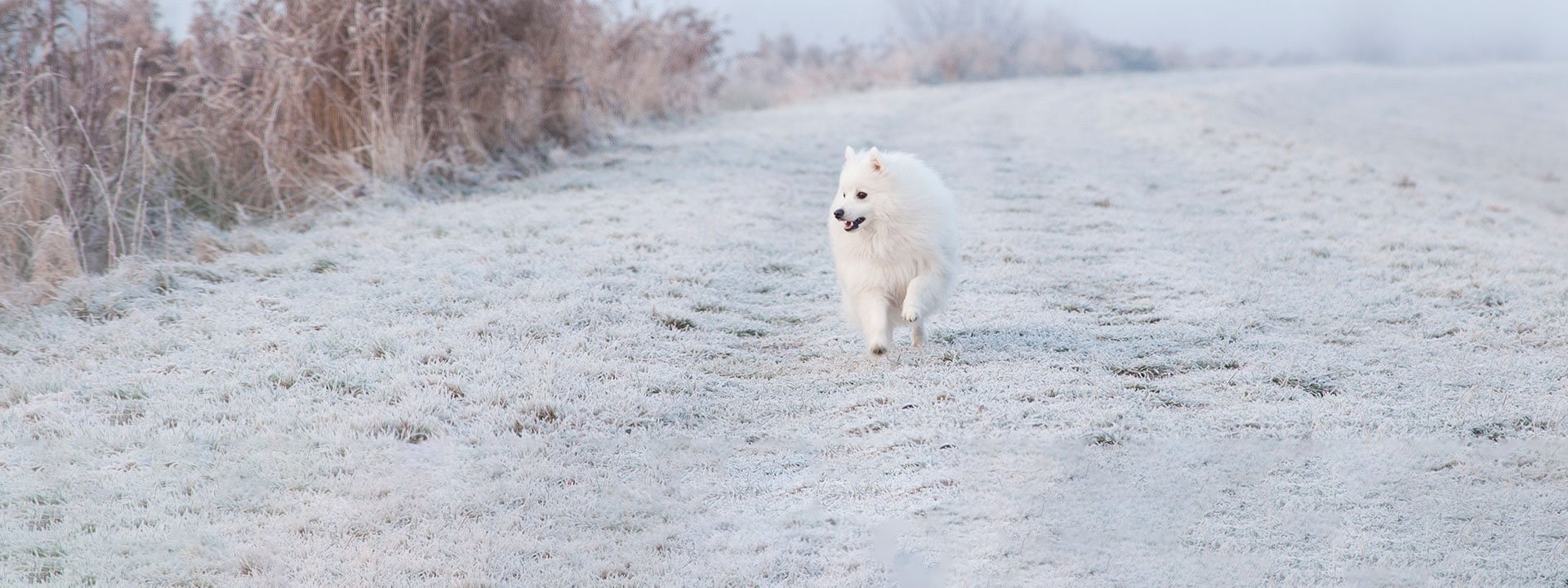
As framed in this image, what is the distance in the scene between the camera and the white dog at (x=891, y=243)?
15.7 ft

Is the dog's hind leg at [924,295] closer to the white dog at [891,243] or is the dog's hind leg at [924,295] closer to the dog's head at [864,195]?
the white dog at [891,243]

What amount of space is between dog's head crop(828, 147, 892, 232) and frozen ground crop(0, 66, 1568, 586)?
2.04ft

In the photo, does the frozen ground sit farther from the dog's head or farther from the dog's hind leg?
the dog's head

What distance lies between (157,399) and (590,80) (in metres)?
8.06

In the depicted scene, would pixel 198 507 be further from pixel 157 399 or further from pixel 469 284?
pixel 469 284

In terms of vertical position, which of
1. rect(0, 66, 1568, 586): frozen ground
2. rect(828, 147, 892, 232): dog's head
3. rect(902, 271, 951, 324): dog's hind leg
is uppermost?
rect(828, 147, 892, 232): dog's head

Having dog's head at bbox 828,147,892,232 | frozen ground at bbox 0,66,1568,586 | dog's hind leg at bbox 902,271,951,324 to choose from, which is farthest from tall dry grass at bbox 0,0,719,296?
dog's hind leg at bbox 902,271,951,324

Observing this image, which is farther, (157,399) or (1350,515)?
(157,399)

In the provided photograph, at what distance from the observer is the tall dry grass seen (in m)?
6.03

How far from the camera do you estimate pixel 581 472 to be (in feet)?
12.1

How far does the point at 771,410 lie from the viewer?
4316 mm

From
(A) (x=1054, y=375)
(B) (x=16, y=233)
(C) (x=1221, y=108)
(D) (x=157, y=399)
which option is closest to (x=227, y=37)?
(B) (x=16, y=233)

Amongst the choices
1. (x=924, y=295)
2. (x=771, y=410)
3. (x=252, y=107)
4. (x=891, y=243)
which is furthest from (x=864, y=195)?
(x=252, y=107)

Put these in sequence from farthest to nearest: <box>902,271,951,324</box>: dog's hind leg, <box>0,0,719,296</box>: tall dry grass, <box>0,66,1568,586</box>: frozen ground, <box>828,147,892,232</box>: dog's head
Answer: <box>0,0,719,296</box>: tall dry grass
<box>828,147,892,232</box>: dog's head
<box>902,271,951,324</box>: dog's hind leg
<box>0,66,1568,586</box>: frozen ground
